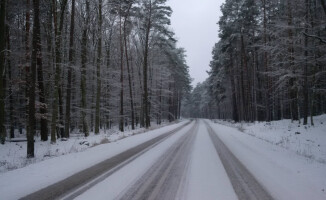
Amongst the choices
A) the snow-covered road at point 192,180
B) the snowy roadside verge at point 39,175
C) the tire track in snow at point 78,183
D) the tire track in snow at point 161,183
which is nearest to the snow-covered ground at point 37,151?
the snowy roadside verge at point 39,175

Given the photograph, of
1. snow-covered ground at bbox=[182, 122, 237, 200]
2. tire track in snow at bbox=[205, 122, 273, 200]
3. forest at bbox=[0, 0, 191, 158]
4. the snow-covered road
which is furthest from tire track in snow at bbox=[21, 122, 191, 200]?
forest at bbox=[0, 0, 191, 158]

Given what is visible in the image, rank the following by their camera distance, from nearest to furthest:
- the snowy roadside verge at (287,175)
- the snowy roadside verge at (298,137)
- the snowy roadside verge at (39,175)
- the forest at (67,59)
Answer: the snowy roadside verge at (287,175)
the snowy roadside verge at (39,175)
the snowy roadside verge at (298,137)
the forest at (67,59)

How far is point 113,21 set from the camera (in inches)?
977

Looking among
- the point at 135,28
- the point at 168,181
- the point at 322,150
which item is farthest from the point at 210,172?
the point at 135,28

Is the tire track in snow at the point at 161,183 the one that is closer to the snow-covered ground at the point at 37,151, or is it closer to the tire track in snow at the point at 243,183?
the tire track in snow at the point at 243,183

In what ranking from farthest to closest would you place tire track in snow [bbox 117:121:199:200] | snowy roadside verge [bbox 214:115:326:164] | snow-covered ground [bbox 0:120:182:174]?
1. snowy roadside verge [bbox 214:115:326:164]
2. snow-covered ground [bbox 0:120:182:174]
3. tire track in snow [bbox 117:121:199:200]

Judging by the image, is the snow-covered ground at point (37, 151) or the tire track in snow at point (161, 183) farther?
the snow-covered ground at point (37, 151)

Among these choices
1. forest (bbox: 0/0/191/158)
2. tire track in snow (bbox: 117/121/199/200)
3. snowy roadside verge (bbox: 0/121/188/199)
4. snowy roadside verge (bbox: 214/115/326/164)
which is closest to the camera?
tire track in snow (bbox: 117/121/199/200)

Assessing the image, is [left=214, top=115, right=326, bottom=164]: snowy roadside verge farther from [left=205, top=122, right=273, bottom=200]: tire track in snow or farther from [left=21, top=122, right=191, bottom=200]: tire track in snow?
[left=21, top=122, right=191, bottom=200]: tire track in snow

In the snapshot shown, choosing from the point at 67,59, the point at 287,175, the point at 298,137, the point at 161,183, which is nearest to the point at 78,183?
the point at 161,183

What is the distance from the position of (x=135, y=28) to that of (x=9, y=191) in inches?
1074

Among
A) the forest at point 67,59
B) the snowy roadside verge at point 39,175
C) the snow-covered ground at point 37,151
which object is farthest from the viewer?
the forest at point 67,59

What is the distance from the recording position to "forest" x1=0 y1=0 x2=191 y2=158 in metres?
14.6

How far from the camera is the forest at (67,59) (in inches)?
577
